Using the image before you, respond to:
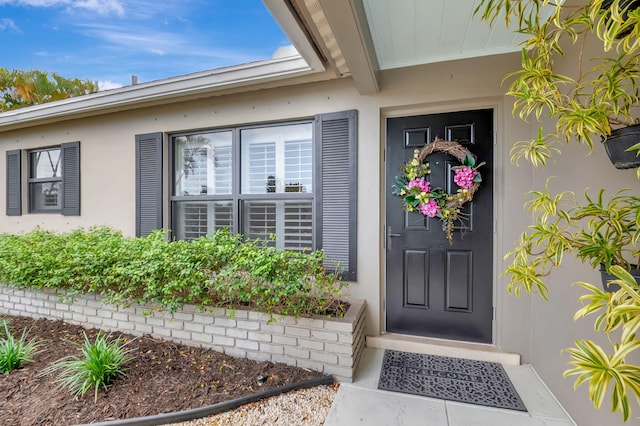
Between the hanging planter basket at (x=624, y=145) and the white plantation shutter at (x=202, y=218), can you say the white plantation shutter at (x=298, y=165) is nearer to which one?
the white plantation shutter at (x=202, y=218)

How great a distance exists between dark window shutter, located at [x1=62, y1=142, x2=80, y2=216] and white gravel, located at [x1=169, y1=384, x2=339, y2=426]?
376cm

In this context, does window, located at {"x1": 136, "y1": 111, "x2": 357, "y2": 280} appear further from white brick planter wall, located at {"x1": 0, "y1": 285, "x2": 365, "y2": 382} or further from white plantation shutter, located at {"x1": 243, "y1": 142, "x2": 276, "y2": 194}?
white brick planter wall, located at {"x1": 0, "y1": 285, "x2": 365, "y2": 382}

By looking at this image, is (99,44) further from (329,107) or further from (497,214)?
(497,214)

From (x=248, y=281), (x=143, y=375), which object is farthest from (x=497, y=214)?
(x=143, y=375)

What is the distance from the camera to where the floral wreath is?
8.17 ft

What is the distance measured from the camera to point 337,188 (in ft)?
9.20

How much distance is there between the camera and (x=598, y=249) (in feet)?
3.34

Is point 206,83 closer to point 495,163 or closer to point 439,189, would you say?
point 439,189

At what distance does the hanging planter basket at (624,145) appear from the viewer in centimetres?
102

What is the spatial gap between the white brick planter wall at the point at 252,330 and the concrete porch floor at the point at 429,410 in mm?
198

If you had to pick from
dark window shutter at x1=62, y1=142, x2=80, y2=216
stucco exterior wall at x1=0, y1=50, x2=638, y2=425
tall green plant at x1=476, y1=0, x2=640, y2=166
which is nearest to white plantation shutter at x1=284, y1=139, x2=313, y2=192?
stucco exterior wall at x1=0, y1=50, x2=638, y2=425

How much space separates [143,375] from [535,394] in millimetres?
2933

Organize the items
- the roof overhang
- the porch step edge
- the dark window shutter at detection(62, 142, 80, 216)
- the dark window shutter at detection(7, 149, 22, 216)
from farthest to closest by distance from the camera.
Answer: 1. the dark window shutter at detection(7, 149, 22, 216)
2. the dark window shutter at detection(62, 142, 80, 216)
3. the porch step edge
4. the roof overhang

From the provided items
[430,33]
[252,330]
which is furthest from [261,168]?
[430,33]
